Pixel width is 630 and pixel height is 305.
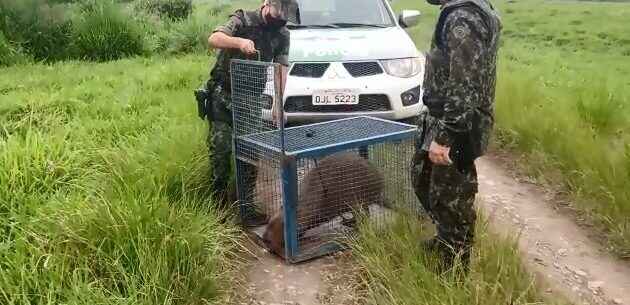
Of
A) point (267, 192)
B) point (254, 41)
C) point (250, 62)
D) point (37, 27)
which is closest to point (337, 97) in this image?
point (254, 41)

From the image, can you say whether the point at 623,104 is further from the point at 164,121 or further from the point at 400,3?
the point at 400,3

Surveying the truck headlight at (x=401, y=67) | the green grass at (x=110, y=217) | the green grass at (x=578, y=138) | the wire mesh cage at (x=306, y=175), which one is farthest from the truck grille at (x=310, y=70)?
the green grass at (x=578, y=138)

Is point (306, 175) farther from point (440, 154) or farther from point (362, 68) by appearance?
point (362, 68)

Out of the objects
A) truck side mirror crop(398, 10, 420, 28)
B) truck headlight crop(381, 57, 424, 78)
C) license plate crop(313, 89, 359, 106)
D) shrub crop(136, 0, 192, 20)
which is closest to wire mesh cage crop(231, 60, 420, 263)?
license plate crop(313, 89, 359, 106)

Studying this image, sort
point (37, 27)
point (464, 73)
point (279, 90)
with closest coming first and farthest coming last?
point (464, 73), point (279, 90), point (37, 27)

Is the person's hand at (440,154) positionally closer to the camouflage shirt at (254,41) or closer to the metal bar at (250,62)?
the metal bar at (250,62)

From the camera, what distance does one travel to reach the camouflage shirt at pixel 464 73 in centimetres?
278

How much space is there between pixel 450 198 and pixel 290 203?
942 millimetres

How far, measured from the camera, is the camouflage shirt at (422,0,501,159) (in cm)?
278

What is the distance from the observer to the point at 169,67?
861 cm

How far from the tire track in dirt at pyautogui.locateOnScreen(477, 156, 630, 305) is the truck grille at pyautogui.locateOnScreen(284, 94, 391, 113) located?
1091 millimetres

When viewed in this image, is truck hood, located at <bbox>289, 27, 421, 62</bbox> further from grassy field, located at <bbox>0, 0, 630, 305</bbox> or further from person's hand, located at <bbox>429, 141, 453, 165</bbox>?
person's hand, located at <bbox>429, 141, 453, 165</bbox>

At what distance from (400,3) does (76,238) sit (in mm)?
25857

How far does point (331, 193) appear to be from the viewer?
3883 mm
